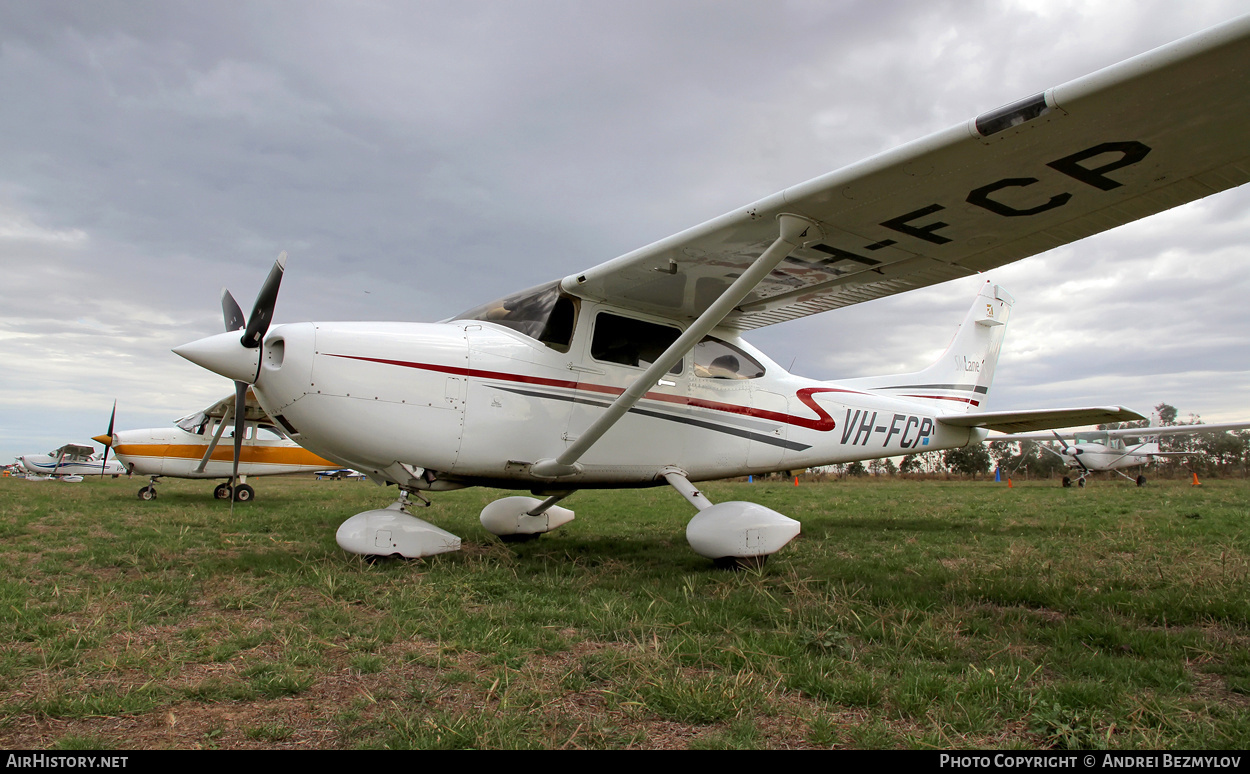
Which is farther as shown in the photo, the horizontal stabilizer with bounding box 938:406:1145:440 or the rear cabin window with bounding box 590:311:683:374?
the horizontal stabilizer with bounding box 938:406:1145:440

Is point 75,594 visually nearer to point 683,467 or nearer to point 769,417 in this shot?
point 683,467

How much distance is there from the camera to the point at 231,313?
20.2 feet

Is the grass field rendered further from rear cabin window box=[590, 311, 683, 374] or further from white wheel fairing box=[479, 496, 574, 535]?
rear cabin window box=[590, 311, 683, 374]

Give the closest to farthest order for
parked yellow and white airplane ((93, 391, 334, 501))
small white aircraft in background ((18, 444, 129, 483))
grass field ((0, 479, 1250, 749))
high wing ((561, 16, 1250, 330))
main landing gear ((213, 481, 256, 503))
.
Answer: grass field ((0, 479, 1250, 749)), high wing ((561, 16, 1250, 330)), main landing gear ((213, 481, 256, 503)), parked yellow and white airplane ((93, 391, 334, 501)), small white aircraft in background ((18, 444, 129, 483))

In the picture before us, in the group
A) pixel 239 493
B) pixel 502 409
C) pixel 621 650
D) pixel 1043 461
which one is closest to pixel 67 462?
pixel 239 493

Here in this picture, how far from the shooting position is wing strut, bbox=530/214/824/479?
4602mm

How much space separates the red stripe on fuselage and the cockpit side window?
31 centimetres

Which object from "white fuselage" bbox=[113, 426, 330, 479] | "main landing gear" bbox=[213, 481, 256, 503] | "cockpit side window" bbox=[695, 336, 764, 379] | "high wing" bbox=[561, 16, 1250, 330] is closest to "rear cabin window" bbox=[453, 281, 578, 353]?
"high wing" bbox=[561, 16, 1250, 330]

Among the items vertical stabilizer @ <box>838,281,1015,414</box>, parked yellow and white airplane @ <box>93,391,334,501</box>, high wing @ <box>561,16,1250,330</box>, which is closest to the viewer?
high wing @ <box>561,16,1250,330</box>

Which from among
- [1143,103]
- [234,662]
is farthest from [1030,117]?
[234,662]

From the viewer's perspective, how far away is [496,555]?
18.8 feet

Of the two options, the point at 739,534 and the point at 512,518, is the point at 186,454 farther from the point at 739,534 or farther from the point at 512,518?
the point at 739,534

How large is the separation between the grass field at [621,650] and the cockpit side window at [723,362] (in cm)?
190
